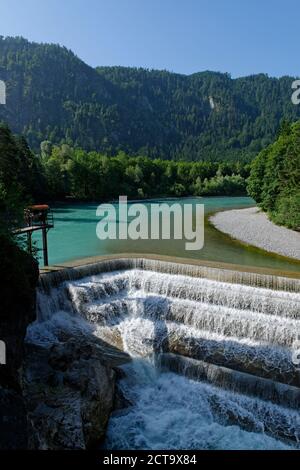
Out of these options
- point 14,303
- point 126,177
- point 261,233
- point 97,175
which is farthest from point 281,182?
point 126,177

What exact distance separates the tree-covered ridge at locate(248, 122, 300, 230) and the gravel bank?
48.4 inches

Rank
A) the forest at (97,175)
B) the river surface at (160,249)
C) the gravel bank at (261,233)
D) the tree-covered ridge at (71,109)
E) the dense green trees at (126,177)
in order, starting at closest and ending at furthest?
1. the river surface at (160,249)
2. the gravel bank at (261,233)
3. the forest at (97,175)
4. the dense green trees at (126,177)
5. the tree-covered ridge at (71,109)

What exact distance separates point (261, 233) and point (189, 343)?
742 inches

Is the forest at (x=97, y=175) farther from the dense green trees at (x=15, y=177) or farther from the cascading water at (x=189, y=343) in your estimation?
the cascading water at (x=189, y=343)

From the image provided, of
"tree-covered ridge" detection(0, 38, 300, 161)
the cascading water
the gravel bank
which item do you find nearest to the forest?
the gravel bank

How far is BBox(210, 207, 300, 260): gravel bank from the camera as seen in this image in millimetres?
25634

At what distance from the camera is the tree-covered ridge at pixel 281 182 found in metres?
32.3

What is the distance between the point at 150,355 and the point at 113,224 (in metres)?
25.1

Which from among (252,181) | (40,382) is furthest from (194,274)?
(252,181)

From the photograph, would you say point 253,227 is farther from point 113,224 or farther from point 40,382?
point 40,382

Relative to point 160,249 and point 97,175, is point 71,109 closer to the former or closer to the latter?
point 97,175

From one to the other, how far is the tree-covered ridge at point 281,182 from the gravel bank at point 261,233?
48.4 inches

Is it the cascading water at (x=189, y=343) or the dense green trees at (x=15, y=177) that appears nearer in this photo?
the cascading water at (x=189, y=343)

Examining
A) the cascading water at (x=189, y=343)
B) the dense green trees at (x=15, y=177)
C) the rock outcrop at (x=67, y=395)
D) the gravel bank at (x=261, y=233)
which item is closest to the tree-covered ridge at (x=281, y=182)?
the gravel bank at (x=261, y=233)
